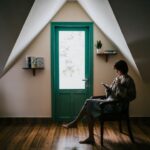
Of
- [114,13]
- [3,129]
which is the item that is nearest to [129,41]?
[114,13]

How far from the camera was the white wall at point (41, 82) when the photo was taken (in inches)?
213

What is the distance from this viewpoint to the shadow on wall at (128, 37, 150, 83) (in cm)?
387

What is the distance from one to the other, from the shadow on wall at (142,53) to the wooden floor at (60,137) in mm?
1153

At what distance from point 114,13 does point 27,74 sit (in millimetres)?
2714

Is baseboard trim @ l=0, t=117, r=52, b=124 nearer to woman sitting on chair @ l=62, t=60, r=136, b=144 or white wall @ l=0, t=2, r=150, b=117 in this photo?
white wall @ l=0, t=2, r=150, b=117

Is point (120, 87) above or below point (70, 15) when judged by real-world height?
below

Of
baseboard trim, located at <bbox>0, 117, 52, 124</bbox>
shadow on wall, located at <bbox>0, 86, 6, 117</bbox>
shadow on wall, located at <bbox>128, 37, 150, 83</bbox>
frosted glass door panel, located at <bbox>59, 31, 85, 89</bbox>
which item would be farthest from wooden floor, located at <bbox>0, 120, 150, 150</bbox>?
shadow on wall, located at <bbox>128, 37, 150, 83</bbox>

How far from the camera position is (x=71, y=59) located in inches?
219

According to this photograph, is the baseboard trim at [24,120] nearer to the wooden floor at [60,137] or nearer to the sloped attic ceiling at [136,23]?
the wooden floor at [60,137]

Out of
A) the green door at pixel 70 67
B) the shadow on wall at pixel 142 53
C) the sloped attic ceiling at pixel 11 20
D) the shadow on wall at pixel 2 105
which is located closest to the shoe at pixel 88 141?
the green door at pixel 70 67

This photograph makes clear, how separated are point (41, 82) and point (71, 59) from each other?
0.79m

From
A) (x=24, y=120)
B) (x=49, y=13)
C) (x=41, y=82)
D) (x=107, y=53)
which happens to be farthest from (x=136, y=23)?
(x=24, y=120)

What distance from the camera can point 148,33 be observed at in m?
3.60

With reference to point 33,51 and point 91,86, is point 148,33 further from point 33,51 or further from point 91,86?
point 33,51
